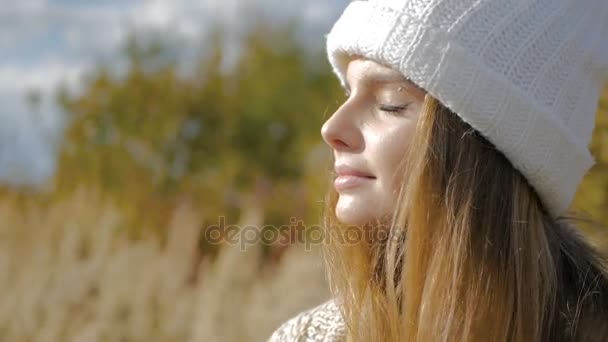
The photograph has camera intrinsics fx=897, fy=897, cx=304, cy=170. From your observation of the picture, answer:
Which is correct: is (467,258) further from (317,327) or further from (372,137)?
(317,327)

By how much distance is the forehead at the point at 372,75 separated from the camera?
203cm

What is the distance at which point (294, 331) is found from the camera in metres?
2.43

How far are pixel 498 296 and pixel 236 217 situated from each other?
7.04m

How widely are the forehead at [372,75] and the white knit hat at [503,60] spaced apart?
23mm

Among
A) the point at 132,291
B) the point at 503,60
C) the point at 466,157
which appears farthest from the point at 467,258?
the point at 132,291

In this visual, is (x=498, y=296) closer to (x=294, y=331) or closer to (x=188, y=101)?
(x=294, y=331)

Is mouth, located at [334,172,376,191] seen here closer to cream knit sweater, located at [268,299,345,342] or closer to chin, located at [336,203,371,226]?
chin, located at [336,203,371,226]

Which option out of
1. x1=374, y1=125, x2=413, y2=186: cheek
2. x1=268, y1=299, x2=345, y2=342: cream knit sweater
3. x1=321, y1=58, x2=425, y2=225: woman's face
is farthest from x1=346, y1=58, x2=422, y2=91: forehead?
x1=268, y1=299, x2=345, y2=342: cream knit sweater

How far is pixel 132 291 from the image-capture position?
466 cm

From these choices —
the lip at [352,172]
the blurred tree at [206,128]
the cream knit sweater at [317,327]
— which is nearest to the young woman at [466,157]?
the lip at [352,172]

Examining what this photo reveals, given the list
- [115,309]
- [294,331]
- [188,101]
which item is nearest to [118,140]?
[188,101]

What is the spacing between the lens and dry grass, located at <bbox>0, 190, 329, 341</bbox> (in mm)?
4387

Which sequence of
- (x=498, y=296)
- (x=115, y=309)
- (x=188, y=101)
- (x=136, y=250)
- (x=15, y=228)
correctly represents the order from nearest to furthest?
(x=498, y=296)
(x=115, y=309)
(x=136, y=250)
(x=15, y=228)
(x=188, y=101)

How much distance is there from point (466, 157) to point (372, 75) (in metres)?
0.28
